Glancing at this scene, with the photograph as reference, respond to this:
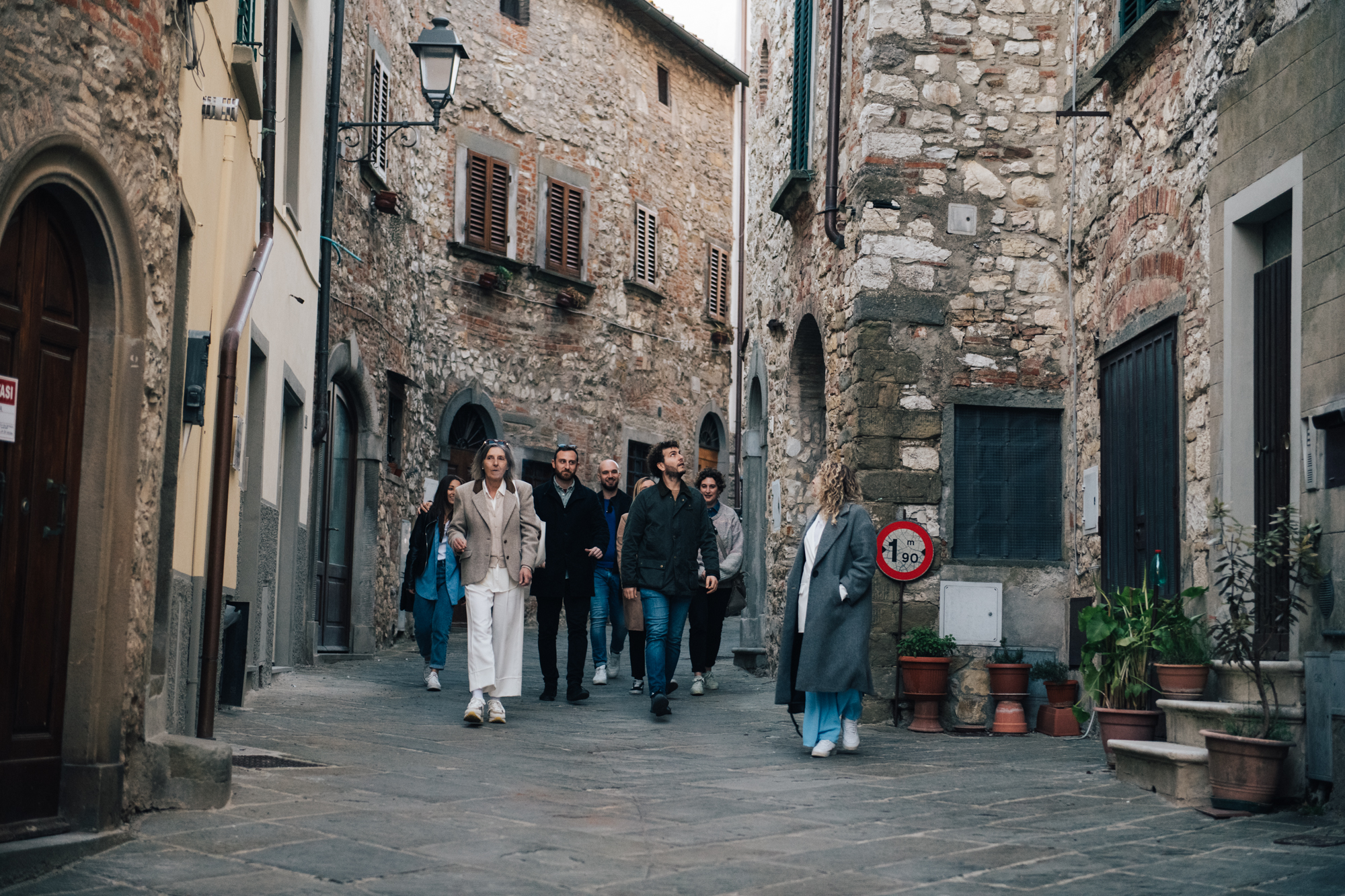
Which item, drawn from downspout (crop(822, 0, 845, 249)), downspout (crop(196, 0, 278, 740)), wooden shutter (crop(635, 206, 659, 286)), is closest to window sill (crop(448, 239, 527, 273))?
wooden shutter (crop(635, 206, 659, 286))

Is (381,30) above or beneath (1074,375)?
above

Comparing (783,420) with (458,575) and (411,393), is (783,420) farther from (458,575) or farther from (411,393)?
(411,393)

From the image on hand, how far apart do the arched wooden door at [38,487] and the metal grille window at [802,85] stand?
7456 mm

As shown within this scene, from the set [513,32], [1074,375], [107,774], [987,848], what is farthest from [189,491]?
[513,32]

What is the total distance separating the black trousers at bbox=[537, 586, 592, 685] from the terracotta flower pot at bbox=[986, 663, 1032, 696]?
256 centimetres

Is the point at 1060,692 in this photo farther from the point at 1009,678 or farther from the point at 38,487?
the point at 38,487

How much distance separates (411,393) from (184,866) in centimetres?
1162

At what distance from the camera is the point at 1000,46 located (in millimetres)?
9750

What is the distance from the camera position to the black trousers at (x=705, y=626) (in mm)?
10461

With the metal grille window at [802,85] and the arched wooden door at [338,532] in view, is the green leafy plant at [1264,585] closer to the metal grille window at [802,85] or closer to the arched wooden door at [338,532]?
the metal grille window at [802,85]

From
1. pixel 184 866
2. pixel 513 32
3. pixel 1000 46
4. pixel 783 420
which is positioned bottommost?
pixel 184 866

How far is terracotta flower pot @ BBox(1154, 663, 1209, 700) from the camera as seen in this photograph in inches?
254

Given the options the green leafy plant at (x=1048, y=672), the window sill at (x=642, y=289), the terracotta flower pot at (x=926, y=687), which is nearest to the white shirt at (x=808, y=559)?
the terracotta flower pot at (x=926, y=687)

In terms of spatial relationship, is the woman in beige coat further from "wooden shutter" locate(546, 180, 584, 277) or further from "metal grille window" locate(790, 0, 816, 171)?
"wooden shutter" locate(546, 180, 584, 277)
